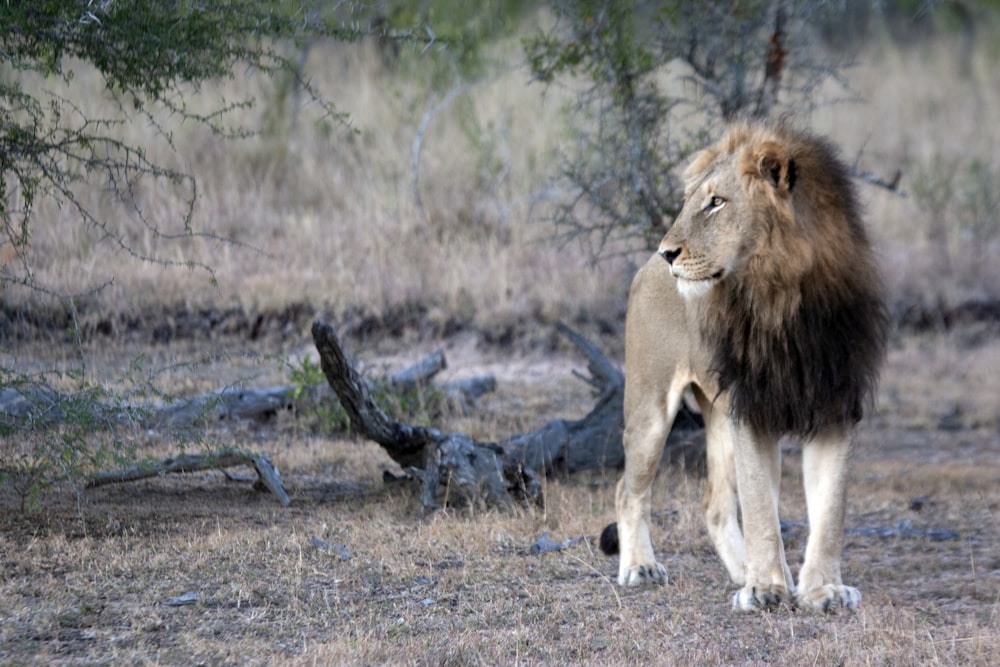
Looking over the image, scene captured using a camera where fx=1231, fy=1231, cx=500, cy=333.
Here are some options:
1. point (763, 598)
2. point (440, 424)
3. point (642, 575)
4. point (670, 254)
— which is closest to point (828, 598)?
point (763, 598)

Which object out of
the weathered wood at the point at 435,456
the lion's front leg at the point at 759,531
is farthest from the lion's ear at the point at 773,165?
the weathered wood at the point at 435,456

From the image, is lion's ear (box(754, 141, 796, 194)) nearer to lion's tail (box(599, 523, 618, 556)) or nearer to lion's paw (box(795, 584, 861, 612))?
lion's paw (box(795, 584, 861, 612))

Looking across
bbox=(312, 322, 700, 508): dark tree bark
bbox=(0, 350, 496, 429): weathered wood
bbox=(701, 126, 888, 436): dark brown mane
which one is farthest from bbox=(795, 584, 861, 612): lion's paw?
bbox=(0, 350, 496, 429): weathered wood

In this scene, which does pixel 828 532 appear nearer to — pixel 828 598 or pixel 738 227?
pixel 828 598

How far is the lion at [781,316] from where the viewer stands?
4.74 meters

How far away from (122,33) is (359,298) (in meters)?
5.84

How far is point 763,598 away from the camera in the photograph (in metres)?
4.87

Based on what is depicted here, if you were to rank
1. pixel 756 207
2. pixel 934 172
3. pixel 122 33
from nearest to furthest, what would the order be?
pixel 756 207 < pixel 122 33 < pixel 934 172

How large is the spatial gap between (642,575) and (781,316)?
1.39m

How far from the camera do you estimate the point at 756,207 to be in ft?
15.5

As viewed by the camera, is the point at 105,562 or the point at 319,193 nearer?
the point at 105,562

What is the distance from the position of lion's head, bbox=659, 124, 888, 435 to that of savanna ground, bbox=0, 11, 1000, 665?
861 millimetres

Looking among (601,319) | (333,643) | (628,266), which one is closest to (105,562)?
(333,643)

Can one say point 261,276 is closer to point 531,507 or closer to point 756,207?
point 531,507
